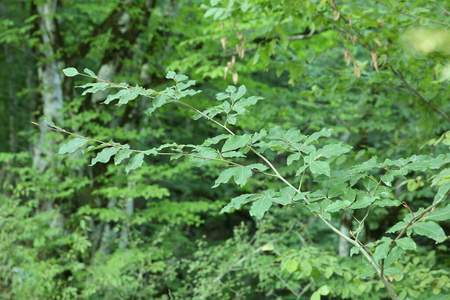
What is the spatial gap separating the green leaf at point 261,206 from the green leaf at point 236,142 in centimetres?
18

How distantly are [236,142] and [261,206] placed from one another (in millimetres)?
250

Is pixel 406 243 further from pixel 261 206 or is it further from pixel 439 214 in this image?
pixel 261 206

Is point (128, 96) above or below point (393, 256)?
above

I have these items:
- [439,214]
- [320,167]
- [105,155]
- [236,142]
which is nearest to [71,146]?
[105,155]

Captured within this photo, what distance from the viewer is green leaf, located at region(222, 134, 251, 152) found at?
1.40 meters

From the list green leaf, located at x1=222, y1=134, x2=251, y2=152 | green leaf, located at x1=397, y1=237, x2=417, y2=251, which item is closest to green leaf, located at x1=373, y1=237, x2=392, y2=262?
green leaf, located at x1=397, y1=237, x2=417, y2=251

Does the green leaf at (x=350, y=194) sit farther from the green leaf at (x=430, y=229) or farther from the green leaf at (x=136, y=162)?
the green leaf at (x=136, y=162)

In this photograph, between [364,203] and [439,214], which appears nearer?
[439,214]

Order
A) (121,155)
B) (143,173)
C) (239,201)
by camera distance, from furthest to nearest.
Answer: (143,173), (121,155), (239,201)

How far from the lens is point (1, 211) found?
493cm

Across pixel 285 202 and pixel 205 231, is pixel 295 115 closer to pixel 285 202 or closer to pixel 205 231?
pixel 285 202

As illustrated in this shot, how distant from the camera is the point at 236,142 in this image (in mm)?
1423

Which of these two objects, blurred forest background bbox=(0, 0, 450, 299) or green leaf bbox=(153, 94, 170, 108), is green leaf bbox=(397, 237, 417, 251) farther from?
blurred forest background bbox=(0, 0, 450, 299)

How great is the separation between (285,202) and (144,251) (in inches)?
184
